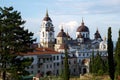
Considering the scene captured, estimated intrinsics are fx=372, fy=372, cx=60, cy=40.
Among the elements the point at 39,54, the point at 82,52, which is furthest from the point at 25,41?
the point at 82,52

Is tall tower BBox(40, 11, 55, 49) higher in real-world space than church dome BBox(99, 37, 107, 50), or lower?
higher

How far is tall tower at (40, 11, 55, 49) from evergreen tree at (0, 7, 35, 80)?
7724 centimetres

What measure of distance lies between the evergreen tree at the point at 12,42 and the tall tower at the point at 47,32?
77.2m

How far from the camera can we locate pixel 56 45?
10556 centimetres

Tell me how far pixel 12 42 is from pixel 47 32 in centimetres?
7871

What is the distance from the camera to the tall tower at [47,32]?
10506 centimetres

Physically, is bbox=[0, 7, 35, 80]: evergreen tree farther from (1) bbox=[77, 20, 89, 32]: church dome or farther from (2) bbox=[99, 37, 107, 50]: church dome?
(1) bbox=[77, 20, 89, 32]: church dome

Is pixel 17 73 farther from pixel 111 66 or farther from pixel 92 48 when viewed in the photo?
pixel 92 48

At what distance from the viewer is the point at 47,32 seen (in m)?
105

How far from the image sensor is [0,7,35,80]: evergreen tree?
26562 mm

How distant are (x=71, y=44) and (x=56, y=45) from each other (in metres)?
4.48

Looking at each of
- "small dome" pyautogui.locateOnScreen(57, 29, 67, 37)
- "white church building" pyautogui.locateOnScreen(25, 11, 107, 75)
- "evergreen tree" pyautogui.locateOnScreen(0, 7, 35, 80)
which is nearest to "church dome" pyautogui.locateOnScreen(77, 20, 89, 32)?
"white church building" pyautogui.locateOnScreen(25, 11, 107, 75)

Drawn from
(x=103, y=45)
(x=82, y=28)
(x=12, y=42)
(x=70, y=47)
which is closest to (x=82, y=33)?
(x=82, y=28)

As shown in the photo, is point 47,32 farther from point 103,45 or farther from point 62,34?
point 103,45
